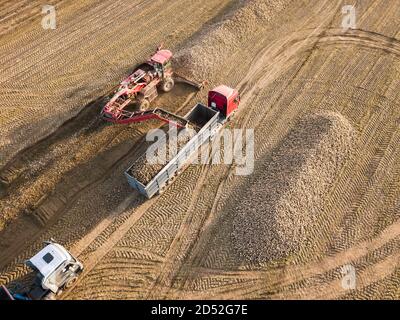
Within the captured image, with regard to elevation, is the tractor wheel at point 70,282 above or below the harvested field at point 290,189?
below

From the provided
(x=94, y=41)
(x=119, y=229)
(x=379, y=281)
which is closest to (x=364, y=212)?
(x=379, y=281)

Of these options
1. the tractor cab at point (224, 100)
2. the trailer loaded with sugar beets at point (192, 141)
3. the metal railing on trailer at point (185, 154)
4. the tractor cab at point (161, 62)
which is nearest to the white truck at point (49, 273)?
the metal railing on trailer at point (185, 154)

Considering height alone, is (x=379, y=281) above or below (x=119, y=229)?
below

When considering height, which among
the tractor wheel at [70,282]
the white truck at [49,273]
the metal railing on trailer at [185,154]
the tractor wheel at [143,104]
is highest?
the tractor wheel at [143,104]

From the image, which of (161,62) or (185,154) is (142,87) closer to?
(161,62)

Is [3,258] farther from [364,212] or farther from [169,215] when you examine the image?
[364,212]

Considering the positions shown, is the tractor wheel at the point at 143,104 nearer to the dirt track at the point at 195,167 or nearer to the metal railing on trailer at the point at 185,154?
the dirt track at the point at 195,167

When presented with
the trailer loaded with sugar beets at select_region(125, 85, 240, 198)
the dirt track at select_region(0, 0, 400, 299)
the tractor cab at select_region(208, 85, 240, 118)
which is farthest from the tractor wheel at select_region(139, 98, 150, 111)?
the tractor cab at select_region(208, 85, 240, 118)

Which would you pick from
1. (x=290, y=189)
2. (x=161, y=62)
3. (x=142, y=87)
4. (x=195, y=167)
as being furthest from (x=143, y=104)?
(x=290, y=189)
